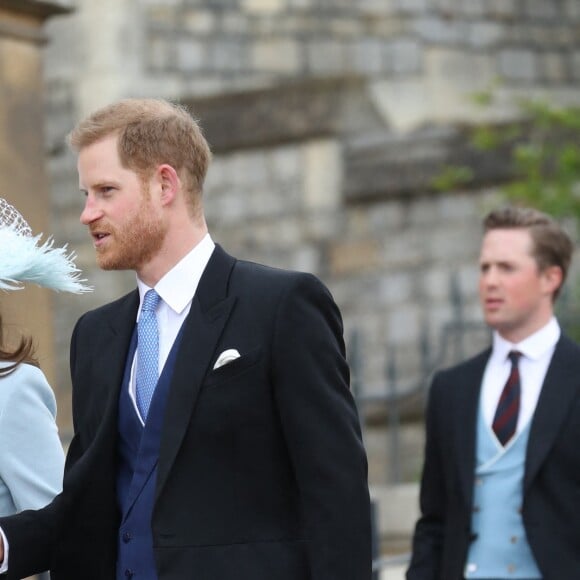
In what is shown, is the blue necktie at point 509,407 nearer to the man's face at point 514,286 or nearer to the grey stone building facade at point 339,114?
the man's face at point 514,286

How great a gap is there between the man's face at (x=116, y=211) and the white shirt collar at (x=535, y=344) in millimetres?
1930

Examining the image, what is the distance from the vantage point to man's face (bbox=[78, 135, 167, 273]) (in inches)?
146

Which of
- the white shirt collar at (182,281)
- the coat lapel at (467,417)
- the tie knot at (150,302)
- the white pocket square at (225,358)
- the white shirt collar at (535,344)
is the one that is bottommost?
the coat lapel at (467,417)

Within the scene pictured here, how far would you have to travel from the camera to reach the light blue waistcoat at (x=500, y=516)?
506 cm

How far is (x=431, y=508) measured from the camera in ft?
17.5

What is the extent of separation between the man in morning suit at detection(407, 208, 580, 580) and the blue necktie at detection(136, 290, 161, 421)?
162 centimetres

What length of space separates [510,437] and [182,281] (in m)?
1.71

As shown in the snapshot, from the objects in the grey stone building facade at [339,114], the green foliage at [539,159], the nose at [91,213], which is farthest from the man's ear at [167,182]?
the green foliage at [539,159]

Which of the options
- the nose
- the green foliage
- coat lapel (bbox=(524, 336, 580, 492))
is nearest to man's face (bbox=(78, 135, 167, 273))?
the nose

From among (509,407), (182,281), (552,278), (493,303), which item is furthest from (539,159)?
(182,281)

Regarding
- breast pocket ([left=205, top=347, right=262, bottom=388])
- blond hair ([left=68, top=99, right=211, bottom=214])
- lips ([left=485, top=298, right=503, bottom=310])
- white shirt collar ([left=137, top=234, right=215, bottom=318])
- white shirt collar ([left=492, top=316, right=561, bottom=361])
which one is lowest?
white shirt collar ([left=492, top=316, right=561, bottom=361])

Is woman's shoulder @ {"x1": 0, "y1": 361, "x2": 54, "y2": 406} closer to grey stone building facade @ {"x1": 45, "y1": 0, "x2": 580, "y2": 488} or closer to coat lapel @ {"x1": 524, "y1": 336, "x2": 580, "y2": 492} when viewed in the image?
coat lapel @ {"x1": 524, "y1": 336, "x2": 580, "y2": 492}

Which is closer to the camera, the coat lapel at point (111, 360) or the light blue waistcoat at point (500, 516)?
the coat lapel at point (111, 360)

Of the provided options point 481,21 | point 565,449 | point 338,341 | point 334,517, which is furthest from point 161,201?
point 481,21
